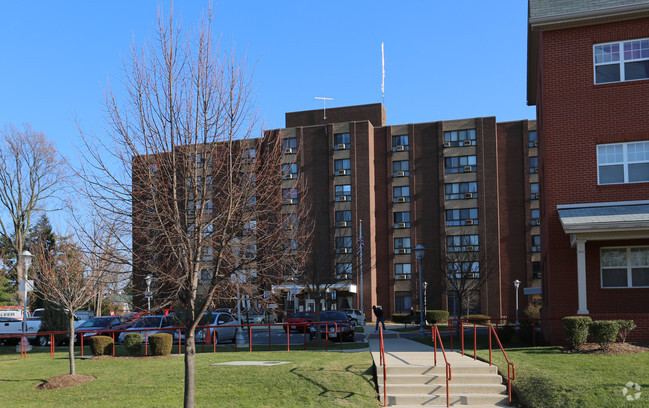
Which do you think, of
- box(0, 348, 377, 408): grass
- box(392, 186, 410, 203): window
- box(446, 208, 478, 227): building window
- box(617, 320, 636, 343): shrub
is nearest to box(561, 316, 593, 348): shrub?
box(617, 320, 636, 343): shrub

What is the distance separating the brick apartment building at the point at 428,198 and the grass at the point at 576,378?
48.1 m

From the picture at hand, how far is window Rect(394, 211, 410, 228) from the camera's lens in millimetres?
69938

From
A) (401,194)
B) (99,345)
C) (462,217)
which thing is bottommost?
(99,345)

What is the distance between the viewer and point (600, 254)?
21484 mm

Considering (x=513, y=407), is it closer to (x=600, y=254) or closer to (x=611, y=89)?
(x=600, y=254)

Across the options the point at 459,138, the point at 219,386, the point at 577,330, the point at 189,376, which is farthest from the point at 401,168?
the point at 189,376

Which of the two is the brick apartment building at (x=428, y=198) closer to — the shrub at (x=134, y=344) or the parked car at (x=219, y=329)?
the parked car at (x=219, y=329)

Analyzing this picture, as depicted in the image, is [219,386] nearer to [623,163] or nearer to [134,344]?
[134,344]

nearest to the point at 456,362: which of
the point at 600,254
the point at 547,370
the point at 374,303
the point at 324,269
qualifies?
the point at 547,370

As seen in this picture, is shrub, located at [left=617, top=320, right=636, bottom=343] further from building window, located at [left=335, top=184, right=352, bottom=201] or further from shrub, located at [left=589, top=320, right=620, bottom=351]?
building window, located at [left=335, top=184, right=352, bottom=201]

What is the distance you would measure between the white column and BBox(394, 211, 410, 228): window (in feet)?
163

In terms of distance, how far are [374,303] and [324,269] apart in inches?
1226

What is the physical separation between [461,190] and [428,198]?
3535 millimetres

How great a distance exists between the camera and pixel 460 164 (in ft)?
226
